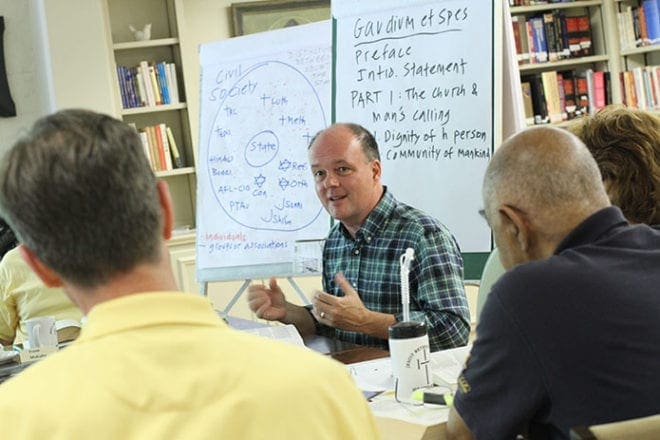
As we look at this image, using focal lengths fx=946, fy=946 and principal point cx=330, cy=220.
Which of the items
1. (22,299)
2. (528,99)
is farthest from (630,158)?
(528,99)

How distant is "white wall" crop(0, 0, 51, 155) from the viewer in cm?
556

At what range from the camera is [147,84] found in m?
5.58

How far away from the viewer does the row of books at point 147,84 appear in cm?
553

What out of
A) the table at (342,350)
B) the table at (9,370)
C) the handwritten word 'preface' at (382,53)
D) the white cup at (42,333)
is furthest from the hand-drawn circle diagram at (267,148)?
the table at (9,370)

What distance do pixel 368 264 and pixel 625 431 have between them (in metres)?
1.74

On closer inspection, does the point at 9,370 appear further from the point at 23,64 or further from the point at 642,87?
the point at 642,87

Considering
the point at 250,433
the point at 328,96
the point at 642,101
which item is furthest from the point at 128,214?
the point at 642,101

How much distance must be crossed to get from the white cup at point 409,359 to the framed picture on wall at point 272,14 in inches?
161

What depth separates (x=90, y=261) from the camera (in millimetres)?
962

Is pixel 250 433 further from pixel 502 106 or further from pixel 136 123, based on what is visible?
pixel 136 123

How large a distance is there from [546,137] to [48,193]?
97 cm

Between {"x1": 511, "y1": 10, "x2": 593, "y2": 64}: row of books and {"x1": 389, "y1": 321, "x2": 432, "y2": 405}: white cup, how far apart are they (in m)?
4.07

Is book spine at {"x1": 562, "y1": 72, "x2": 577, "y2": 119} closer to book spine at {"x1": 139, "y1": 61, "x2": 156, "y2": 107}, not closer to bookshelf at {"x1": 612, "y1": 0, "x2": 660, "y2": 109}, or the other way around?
bookshelf at {"x1": 612, "y1": 0, "x2": 660, "y2": 109}

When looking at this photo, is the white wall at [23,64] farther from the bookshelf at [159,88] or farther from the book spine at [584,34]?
the book spine at [584,34]
